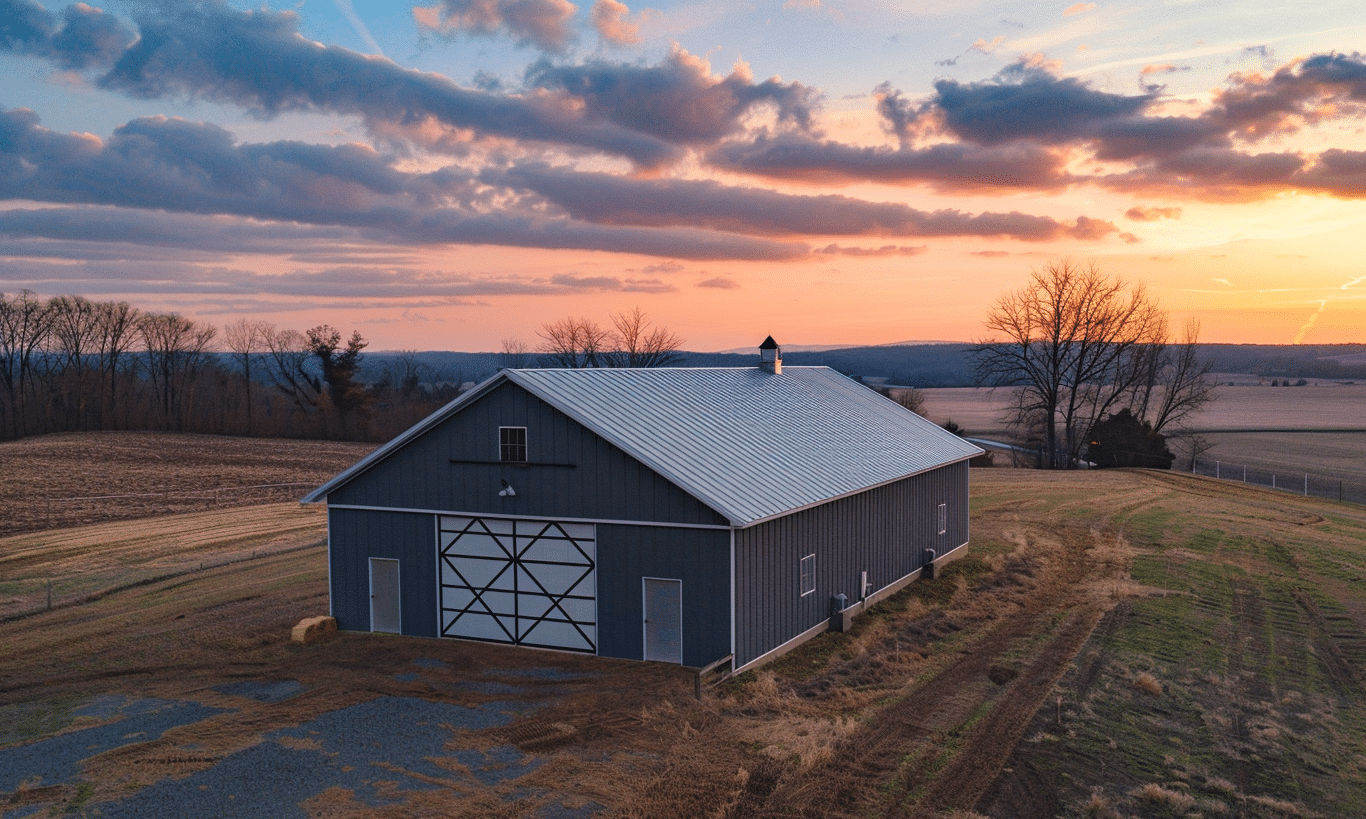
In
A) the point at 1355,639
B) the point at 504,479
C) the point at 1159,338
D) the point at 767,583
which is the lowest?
the point at 1355,639

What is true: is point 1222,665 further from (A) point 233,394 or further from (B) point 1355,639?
(A) point 233,394

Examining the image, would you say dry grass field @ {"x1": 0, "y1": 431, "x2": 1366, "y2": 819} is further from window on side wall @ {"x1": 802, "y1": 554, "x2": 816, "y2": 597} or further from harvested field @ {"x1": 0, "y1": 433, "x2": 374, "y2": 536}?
harvested field @ {"x1": 0, "y1": 433, "x2": 374, "y2": 536}

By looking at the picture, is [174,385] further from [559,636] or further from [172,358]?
[559,636]

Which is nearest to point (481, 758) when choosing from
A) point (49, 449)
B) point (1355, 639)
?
point (1355, 639)

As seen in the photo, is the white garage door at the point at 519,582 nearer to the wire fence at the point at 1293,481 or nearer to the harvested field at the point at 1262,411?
the wire fence at the point at 1293,481

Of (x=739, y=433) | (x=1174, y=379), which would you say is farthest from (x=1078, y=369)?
(x=739, y=433)
